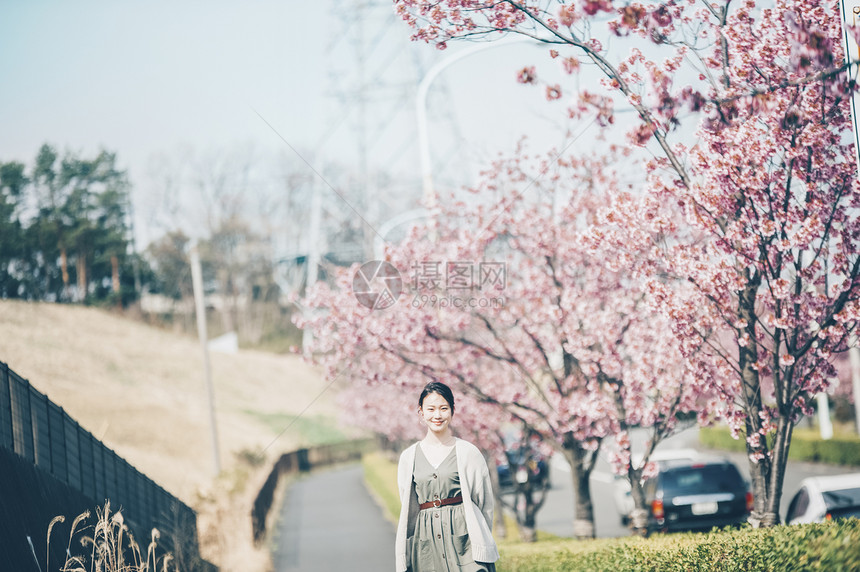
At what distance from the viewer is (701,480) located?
17062 mm

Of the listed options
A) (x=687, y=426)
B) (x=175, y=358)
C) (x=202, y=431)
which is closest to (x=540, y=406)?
(x=687, y=426)

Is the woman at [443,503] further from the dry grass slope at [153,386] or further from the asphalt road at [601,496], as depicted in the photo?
the dry grass slope at [153,386]

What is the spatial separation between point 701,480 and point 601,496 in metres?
10.2

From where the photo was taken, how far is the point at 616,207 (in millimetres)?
7566

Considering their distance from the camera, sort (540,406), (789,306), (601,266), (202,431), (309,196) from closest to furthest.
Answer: (789,306) < (601,266) < (540,406) < (202,431) < (309,196)

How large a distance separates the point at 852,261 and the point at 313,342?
6.61 metres

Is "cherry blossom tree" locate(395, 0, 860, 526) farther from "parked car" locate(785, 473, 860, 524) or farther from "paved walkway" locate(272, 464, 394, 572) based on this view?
"paved walkway" locate(272, 464, 394, 572)

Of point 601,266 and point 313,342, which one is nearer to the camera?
point 601,266

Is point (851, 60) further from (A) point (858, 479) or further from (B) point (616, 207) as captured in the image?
(A) point (858, 479)

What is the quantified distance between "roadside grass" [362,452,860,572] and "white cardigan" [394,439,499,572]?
5.35 feet

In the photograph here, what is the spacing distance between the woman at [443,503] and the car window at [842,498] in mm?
7750

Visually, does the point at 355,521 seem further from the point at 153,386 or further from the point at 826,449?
the point at 153,386

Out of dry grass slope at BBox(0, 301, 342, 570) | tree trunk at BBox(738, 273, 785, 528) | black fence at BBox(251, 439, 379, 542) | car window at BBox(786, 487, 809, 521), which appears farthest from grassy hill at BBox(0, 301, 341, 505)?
tree trunk at BBox(738, 273, 785, 528)

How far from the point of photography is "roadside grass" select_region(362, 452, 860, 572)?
5164 millimetres
